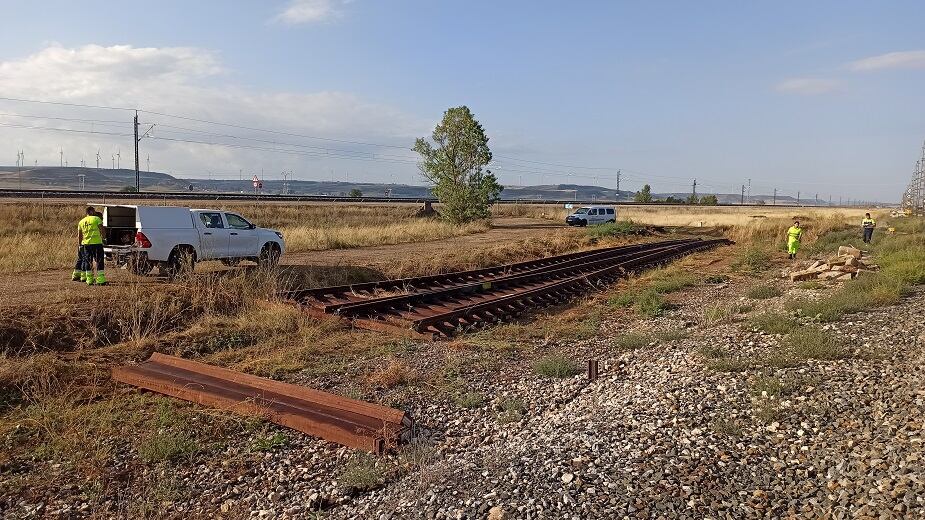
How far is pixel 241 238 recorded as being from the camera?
16625 millimetres

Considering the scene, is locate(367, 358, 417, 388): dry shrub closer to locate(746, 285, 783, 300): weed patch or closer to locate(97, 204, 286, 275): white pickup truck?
locate(97, 204, 286, 275): white pickup truck

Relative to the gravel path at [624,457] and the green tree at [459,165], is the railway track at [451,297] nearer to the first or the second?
the gravel path at [624,457]

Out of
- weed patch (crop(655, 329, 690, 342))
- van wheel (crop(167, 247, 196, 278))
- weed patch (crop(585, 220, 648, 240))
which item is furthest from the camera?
weed patch (crop(585, 220, 648, 240))

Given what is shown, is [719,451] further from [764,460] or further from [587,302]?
[587,302]

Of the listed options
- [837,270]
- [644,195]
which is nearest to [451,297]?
[837,270]

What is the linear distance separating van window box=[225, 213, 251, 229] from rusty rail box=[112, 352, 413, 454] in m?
8.15

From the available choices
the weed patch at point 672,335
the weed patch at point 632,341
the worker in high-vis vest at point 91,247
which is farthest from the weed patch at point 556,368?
the worker in high-vis vest at point 91,247

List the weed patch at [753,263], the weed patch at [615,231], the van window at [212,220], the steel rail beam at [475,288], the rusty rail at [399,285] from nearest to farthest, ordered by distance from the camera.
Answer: the steel rail beam at [475,288] → the rusty rail at [399,285] → the van window at [212,220] → the weed patch at [753,263] → the weed patch at [615,231]

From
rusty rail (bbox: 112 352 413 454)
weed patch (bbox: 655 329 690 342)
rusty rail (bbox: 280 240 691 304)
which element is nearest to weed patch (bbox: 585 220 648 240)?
rusty rail (bbox: 280 240 691 304)

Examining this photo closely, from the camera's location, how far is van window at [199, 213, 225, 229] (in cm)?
1584

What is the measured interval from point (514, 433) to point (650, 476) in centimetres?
176

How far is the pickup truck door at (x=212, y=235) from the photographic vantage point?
1564 cm

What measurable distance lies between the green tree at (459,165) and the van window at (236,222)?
27356 millimetres

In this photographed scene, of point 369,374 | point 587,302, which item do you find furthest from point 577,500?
point 587,302
